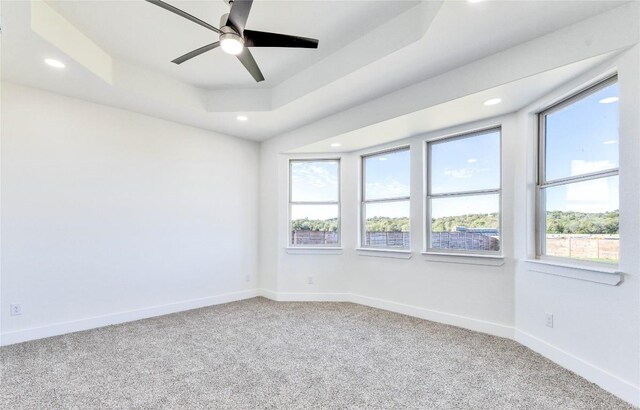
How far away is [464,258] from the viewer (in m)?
3.65

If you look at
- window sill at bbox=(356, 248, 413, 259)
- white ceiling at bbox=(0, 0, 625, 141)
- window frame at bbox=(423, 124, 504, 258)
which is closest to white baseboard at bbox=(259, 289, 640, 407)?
window sill at bbox=(356, 248, 413, 259)

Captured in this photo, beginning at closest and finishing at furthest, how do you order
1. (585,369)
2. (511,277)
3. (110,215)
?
1. (585,369)
2. (511,277)
3. (110,215)

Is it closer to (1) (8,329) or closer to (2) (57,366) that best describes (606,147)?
(2) (57,366)

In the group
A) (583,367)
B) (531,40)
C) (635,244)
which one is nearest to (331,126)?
(531,40)

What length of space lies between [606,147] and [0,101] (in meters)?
5.56

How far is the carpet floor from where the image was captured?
7.04 ft

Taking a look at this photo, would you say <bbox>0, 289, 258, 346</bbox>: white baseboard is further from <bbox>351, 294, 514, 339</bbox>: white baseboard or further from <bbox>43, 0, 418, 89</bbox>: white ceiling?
<bbox>43, 0, 418, 89</bbox>: white ceiling

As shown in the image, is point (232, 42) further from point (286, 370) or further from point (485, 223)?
point (485, 223)

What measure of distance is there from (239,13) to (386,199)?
10.7 ft

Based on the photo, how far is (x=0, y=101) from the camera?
10.2 feet

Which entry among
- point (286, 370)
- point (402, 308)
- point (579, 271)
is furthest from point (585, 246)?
point (286, 370)

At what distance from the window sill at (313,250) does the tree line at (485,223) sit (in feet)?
1.07

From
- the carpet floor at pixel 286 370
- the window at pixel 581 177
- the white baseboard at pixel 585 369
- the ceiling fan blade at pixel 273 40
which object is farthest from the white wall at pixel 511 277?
the ceiling fan blade at pixel 273 40

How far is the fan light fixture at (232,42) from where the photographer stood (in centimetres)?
208
